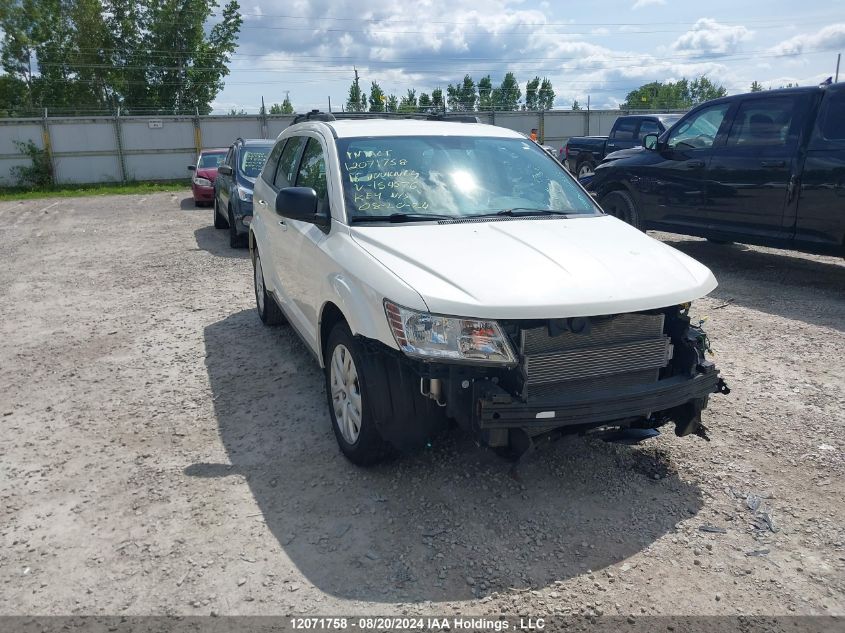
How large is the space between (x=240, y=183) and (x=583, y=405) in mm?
8785

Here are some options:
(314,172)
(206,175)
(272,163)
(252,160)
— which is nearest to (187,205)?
(206,175)

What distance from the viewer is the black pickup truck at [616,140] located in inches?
660

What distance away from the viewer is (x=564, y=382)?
3.15 m

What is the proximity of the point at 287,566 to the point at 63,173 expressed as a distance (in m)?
29.4

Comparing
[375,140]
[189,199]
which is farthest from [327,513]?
[189,199]

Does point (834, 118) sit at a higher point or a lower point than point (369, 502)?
higher

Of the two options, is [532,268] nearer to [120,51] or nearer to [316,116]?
[316,116]

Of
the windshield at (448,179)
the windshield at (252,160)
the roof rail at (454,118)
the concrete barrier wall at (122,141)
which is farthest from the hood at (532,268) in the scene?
the concrete barrier wall at (122,141)

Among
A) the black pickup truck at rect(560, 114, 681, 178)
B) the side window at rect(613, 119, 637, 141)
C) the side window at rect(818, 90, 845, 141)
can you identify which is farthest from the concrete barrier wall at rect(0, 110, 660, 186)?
the side window at rect(818, 90, 845, 141)

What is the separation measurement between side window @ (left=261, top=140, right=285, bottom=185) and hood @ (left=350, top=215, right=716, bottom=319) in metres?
2.34

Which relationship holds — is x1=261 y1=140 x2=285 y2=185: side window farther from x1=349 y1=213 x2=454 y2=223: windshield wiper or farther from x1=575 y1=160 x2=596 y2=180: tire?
x1=575 y1=160 x2=596 y2=180: tire

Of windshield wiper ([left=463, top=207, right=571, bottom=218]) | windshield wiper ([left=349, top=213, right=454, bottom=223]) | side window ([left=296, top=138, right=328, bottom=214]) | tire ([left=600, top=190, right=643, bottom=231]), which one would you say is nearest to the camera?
windshield wiper ([left=349, top=213, right=454, bottom=223])

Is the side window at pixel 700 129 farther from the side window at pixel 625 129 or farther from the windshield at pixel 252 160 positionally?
the side window at pixel 625 129

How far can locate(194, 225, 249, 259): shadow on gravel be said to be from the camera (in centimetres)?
1062
